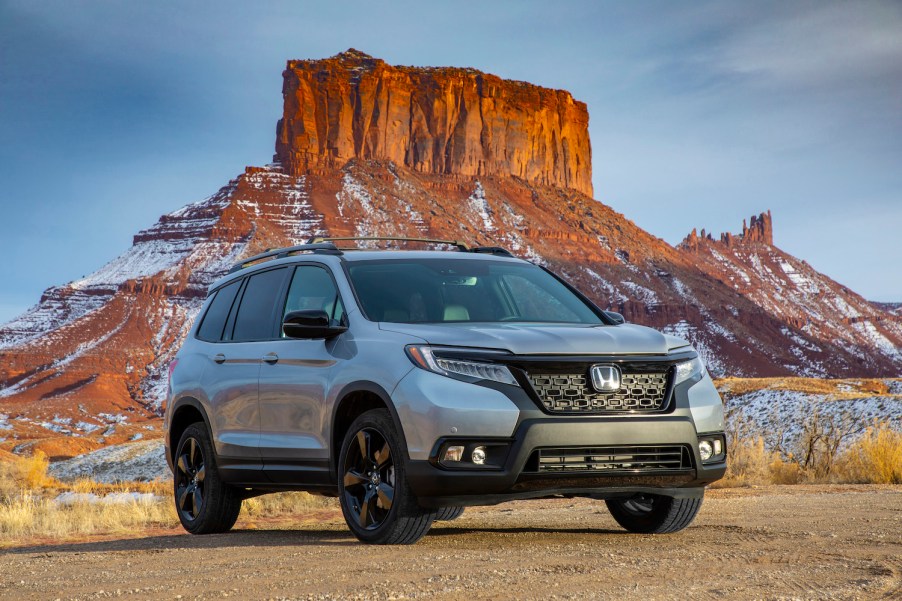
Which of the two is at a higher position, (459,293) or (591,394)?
(459,293)

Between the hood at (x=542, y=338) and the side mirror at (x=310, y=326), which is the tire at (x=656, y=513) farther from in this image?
the side mirror at (x=310, y=326)

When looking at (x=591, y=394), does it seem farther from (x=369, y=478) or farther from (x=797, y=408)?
(x=797, y=408)

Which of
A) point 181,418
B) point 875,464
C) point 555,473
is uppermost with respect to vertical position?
point 181,418

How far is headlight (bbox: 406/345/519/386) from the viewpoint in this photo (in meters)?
6.16

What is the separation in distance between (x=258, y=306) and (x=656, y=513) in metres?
3.37

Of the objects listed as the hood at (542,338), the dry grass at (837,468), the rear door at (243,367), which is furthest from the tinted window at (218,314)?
the dry grass at (837,468)

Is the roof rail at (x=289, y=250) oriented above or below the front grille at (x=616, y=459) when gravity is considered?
above

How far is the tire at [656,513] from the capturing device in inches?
288

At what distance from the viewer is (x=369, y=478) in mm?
6777

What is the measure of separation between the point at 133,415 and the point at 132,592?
109458mm

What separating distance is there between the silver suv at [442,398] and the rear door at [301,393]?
14mm

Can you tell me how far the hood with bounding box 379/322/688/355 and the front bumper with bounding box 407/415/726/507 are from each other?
1.34 ft

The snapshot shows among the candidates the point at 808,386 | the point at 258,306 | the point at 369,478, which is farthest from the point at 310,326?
the point at 808,386

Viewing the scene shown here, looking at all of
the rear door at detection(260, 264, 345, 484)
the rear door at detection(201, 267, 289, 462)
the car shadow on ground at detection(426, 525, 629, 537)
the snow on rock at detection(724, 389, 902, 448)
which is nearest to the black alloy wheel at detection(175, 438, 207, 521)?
the rear door at detection(201, 267, 289, 462)
